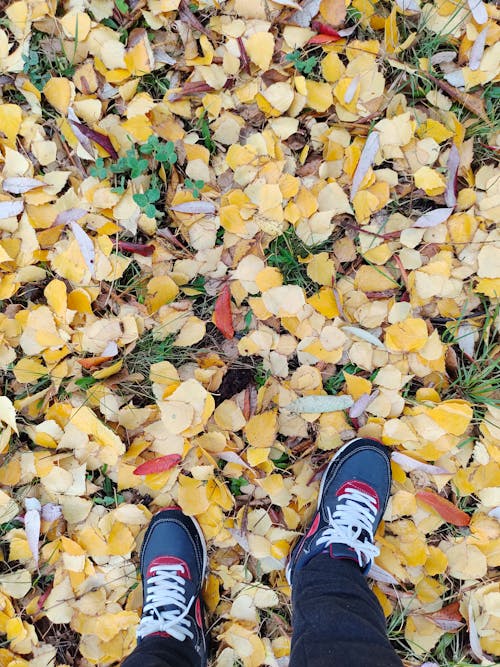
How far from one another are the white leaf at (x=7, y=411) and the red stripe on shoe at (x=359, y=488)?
89 centimetres

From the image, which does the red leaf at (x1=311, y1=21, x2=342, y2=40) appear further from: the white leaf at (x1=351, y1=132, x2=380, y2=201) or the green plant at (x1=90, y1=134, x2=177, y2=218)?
the green plant at (x1=90, y1=134, x2=177, y2=218)

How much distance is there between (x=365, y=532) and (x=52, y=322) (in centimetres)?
101

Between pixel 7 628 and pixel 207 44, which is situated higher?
pixel 207 44

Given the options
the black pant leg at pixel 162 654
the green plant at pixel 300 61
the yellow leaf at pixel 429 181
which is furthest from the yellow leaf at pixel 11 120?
the black pant leg at pixel 162 654

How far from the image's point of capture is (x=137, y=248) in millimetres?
1447

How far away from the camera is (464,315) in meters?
1.46

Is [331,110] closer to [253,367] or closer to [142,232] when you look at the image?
[142,232]

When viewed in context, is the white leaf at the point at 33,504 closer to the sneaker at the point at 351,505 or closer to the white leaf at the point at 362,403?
the sneaker at the point at 351,505

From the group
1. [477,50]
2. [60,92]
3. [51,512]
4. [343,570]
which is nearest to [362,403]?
[343,570]

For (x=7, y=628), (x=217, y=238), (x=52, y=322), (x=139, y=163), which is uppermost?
(x=139, y=163)

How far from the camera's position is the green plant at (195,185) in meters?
1.43

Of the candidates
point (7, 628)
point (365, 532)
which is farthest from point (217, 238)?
point (7, 628)

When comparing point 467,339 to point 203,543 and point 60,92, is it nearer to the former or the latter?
point 203,543

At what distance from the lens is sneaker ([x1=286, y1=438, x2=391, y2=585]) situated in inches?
55.2
